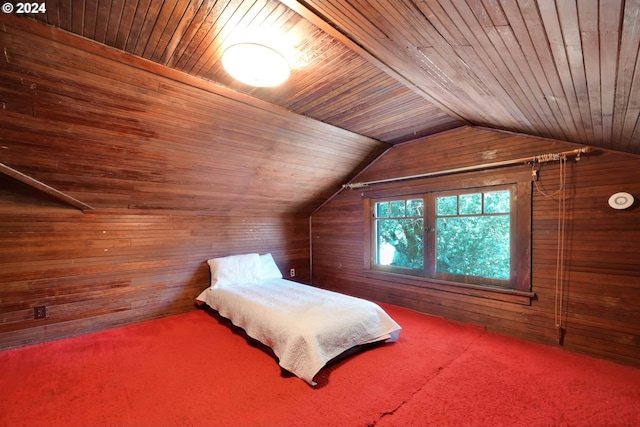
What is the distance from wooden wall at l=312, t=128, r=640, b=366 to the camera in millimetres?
2285

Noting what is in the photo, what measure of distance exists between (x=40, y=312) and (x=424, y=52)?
3.97 meters

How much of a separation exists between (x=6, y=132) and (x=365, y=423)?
322 centimetres

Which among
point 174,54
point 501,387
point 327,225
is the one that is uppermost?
point 174,54

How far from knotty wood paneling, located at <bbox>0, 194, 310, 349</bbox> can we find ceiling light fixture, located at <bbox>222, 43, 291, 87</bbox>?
233 centimetres

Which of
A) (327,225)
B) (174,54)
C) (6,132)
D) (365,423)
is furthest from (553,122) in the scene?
(6,132)

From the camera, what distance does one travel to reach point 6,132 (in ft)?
6.68

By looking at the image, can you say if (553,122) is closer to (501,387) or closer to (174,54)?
(501,387)

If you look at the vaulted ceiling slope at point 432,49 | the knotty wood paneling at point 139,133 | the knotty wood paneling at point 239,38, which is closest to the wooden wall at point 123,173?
the knotty wood paneling at point 139,133

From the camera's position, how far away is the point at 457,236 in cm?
325

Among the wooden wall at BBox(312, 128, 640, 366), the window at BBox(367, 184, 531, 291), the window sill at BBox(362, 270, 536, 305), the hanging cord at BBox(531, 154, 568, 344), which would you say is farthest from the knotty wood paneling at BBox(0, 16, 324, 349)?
the hanging cord at BBox(531, 154, 568, 344)

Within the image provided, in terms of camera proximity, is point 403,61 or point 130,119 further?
point 130,119

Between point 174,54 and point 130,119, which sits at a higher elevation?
point 174,54

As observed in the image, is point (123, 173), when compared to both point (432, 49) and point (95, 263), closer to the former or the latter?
point (95, 263)

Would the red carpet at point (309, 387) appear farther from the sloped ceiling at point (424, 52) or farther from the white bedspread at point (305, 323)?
the sloped ceiling at point (424, 52)
